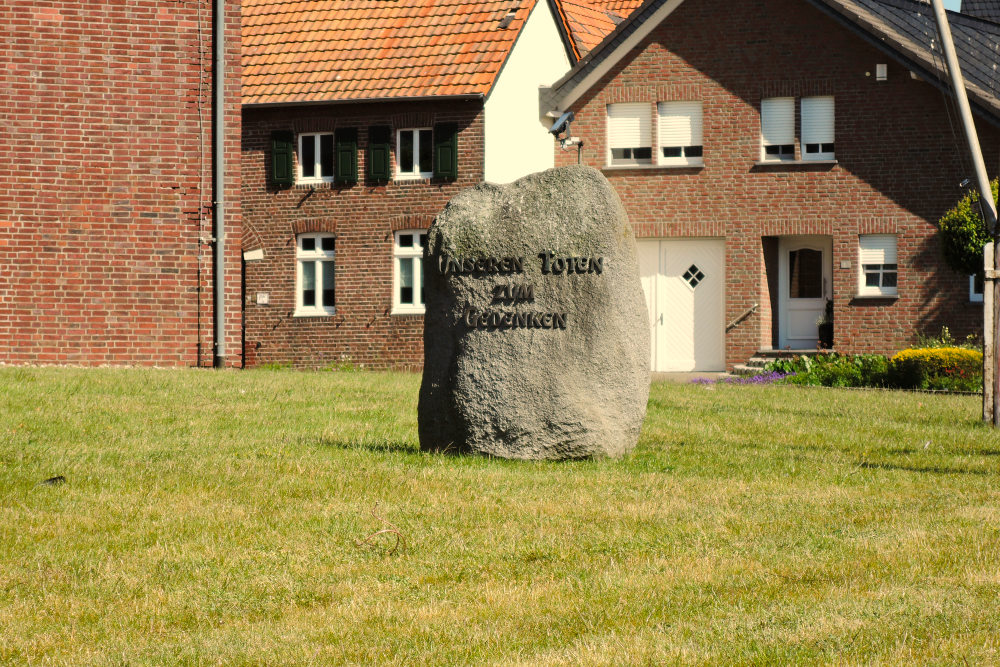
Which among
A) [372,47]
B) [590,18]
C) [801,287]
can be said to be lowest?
[801,287]

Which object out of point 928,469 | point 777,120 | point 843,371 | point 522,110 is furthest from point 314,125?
point 928,469

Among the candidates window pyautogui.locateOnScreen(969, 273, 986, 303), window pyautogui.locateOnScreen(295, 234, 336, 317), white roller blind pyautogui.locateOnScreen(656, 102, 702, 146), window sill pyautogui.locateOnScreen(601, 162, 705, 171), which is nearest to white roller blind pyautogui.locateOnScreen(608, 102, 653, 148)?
white roller blind pyautogui.locateOnScreen(656, 102, 702, 146)

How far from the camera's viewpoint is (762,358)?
26.2 metres

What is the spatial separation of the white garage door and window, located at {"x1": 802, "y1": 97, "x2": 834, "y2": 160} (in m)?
2.53

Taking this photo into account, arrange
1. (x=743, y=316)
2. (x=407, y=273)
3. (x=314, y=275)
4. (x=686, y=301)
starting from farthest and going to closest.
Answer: (x=314, y=275), (x=407, y=273), (x=686, y=301), (x=743, y=316)

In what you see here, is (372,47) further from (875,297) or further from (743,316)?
(875,297)

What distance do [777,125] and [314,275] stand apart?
10369 millimetres

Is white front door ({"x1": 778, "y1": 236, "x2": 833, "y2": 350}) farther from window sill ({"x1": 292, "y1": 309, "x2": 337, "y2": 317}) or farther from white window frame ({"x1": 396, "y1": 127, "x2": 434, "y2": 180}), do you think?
window sill ({"x1": 292, "y1": 309, "x2": 337, "y2": 317})

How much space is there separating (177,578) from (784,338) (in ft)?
73.4

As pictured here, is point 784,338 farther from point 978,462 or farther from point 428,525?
point 428,525

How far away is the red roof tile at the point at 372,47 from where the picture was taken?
28.1m

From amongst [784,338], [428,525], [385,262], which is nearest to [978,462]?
[428,525]

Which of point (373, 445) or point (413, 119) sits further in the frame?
point (413, 119)

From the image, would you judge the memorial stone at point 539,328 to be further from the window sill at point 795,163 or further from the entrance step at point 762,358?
the window sill at point 795,163
